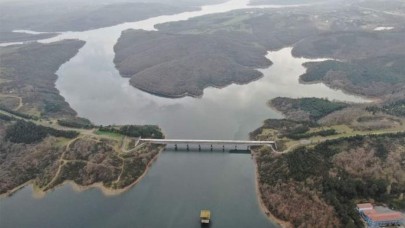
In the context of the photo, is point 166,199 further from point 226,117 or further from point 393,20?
point 393,20

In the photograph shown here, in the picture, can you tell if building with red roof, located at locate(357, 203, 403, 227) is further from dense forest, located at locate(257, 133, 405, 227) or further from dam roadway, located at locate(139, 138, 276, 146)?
dam roadway, located at locate(139, 138, 276, 146)

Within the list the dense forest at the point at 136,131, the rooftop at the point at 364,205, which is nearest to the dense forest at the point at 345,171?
the rooftop at the point at 364,205

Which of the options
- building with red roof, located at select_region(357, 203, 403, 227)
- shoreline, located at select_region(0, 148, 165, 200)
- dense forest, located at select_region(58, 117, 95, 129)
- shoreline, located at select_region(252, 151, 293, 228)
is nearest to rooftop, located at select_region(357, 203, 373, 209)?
building with red roof, located at select_region(357, 203, 403, 227)

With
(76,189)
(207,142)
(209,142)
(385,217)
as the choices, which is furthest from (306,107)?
(76,189)

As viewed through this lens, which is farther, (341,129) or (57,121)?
(57,121)

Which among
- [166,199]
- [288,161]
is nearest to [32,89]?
[166,199]

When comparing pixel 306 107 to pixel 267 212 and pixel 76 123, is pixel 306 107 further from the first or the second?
pixel 76 123
